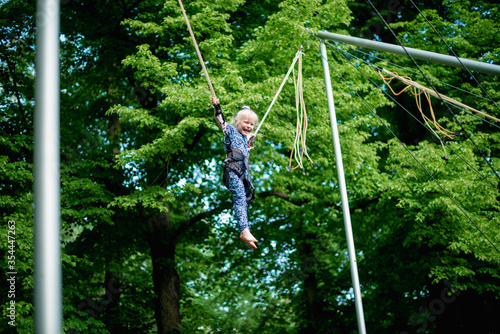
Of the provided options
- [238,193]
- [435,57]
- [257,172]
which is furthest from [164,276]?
[435,57]

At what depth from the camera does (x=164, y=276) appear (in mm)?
9641

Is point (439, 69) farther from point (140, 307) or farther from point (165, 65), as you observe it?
point (140, 307)

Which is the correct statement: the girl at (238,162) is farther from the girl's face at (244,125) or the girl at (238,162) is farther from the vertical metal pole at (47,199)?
the vertical metal pole at (47,199)

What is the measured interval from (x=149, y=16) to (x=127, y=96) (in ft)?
6.89

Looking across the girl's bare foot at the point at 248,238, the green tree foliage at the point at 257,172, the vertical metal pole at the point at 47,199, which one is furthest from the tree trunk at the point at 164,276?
the vertical metal pole at the point at 47,199

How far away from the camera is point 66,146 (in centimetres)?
898

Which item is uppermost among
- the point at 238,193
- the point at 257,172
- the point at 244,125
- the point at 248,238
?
the point at 257,172

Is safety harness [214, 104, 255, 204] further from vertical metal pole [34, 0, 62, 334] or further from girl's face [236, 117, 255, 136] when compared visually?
vertical metal pole [34, 0, 62, 334]

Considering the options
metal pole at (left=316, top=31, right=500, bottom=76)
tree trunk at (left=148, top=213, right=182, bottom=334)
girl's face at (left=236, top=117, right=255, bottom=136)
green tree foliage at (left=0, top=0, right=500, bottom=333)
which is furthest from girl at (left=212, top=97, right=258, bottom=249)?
tree trunk at (left=148, top=213, right=182, bottom=334)

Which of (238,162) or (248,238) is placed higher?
(238,162)

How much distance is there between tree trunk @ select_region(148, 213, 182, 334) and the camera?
938cm

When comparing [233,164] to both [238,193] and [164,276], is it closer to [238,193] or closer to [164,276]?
[238,193]

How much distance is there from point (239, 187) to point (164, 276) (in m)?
5.79

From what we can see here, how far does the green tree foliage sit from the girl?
1.53 metres
